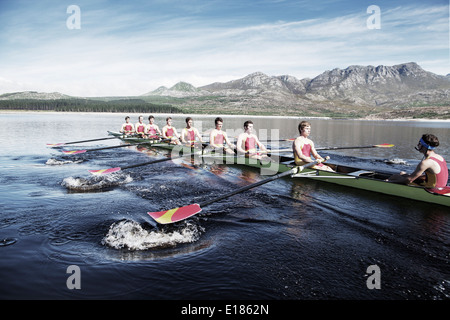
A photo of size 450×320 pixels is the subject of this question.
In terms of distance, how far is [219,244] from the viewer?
6320 mm

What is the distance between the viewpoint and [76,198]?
9258 mm

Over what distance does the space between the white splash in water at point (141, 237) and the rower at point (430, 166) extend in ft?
21.9

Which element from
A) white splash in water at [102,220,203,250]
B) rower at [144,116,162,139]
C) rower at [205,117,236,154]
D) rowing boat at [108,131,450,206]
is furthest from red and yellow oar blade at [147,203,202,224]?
rower at [144,116,162,139]

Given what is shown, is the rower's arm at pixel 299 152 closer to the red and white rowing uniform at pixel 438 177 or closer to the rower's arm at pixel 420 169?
the rower's arm at pixel 420 169

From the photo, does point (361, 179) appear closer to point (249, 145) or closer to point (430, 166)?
point (430, 166)

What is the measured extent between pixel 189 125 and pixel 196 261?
1282 cm

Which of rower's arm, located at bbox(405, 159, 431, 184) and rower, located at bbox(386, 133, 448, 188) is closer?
rower, located at bbox(386, 133, 448, 188)

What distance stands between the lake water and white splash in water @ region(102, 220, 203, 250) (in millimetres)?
24

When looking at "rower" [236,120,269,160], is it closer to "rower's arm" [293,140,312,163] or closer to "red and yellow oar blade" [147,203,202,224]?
"rower's arm" [293,140,312,163]

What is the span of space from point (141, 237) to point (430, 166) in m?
8.22

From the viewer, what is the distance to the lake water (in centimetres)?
483

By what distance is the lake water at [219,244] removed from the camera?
4.83 metres
